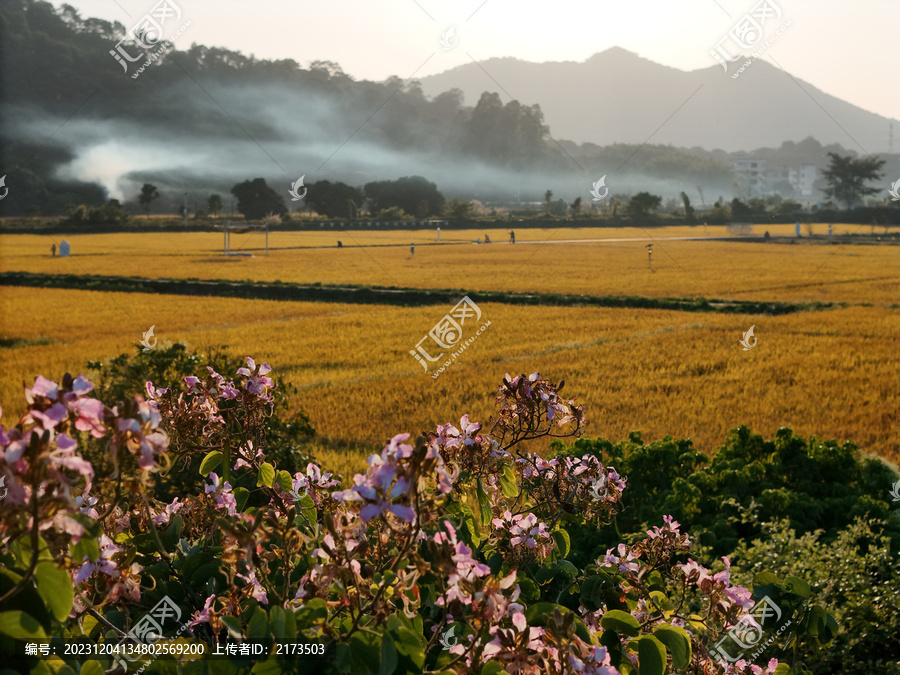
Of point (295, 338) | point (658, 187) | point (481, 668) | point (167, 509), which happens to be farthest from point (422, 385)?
point (658, 187)

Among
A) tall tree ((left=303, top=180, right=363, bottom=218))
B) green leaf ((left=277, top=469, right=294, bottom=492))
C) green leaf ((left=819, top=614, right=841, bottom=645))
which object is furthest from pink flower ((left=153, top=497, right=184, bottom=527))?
tall tree ((left=303, top=180, right=363, bottom=218))

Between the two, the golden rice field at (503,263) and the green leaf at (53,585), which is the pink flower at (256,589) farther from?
the golden rice field at (503,263)

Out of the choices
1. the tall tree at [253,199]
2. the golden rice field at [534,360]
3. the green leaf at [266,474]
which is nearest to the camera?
the green leaf at [266,474]

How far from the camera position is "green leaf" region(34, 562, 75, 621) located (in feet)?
3.57

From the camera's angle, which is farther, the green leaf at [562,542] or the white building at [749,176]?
the white building at [749,176]

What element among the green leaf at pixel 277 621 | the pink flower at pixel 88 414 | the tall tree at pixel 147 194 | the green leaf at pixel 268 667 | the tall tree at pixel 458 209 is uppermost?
the tall tree at pixel 147 194

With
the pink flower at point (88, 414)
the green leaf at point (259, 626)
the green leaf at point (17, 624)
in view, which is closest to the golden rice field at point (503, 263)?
the green leaf at point (259, 626)

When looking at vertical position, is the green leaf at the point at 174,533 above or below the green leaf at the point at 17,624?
below

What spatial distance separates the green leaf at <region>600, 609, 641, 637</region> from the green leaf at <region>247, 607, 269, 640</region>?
0.71 meters

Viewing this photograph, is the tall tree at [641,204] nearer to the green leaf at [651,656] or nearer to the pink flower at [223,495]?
the pink flower at [223,495]

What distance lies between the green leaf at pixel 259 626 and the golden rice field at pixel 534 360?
5.58 meters

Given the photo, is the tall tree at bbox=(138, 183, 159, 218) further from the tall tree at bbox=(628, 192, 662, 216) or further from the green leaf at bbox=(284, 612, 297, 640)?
A: the green leaf at bbox=(284, 612, 297, 640)

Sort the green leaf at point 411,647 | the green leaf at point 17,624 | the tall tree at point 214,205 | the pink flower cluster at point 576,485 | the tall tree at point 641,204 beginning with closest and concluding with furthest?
the green leaf at point 17,624, the green leaf at point 411,647, the pink flower cluster at point 576,485, the tall tree at point 214,205, the tall tree at point 641,204

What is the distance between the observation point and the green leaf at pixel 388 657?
3.85 ft
